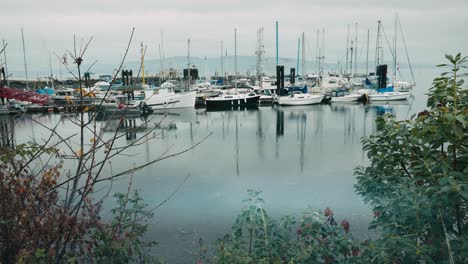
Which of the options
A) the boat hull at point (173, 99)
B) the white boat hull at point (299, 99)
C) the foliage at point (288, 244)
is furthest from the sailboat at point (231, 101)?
the foliage at point (288, 244)

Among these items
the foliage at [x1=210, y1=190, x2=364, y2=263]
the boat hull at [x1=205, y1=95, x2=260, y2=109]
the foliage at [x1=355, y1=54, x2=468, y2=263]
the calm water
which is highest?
the foliage at [x1=355, y1=54, x2=468, y2=263]

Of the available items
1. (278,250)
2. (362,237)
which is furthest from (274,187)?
(278,250)

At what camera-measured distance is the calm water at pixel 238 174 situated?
26.5 ft

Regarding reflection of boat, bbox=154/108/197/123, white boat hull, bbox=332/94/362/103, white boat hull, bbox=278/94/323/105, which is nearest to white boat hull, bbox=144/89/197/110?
reflection of boat, bbox=154/108/197/123

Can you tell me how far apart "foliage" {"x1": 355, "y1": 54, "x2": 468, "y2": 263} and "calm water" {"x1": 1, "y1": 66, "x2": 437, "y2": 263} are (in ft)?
6.80

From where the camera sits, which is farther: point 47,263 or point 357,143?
point 357,143

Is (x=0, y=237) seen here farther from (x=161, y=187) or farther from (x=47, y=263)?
(x=161, y=187)

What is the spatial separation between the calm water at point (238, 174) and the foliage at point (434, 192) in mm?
2074

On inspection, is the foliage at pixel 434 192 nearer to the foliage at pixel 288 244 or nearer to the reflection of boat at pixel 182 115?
the foliage at pixel 288 244

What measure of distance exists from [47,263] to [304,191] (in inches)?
349

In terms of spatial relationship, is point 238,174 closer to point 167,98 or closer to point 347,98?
point 167,98

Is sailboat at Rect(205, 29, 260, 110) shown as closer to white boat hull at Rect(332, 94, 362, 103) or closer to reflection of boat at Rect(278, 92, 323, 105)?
reflection of boat at Rect(278, 92, 323, 105)

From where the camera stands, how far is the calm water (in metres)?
8.06

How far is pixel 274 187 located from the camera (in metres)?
11.4
